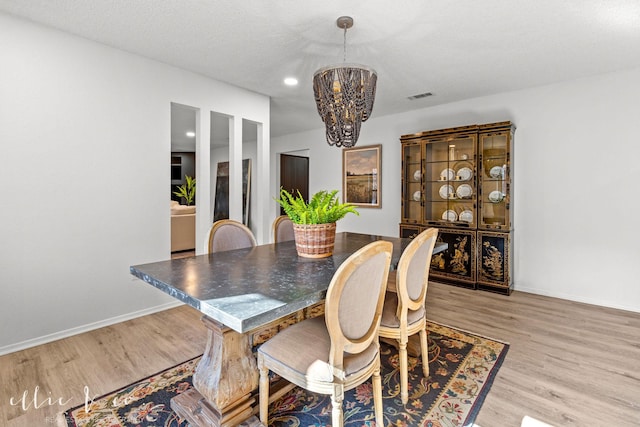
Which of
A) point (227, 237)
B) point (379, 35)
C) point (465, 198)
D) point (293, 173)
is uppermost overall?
A: point (379, 35)

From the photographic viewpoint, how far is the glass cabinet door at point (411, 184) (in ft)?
14.5

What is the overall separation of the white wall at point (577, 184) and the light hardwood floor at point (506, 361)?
1.32 ft

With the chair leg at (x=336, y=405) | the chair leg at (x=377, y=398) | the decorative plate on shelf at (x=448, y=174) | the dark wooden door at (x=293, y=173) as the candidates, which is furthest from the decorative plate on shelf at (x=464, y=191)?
the dark wooden door at (x=293, y=173)

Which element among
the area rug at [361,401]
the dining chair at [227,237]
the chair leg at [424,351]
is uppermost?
the dining chair at [227,237]

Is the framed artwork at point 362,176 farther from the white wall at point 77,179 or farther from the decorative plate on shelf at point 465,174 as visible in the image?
the white wall at point 77,179

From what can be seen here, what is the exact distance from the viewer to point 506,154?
373 centimetres

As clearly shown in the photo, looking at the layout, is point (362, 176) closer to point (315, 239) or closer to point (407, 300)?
point (315, 239)

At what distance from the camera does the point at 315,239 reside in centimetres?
200

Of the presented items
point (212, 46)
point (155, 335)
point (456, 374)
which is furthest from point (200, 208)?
point (456, 374)

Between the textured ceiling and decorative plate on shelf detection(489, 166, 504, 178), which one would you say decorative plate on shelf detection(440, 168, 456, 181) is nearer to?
decorative plate on shelf detection(489, 166, 504, 178)

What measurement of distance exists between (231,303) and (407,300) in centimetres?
100

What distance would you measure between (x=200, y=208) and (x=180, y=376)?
6.32 ft

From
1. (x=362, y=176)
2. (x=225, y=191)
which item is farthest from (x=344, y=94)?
(x=225, y=191)

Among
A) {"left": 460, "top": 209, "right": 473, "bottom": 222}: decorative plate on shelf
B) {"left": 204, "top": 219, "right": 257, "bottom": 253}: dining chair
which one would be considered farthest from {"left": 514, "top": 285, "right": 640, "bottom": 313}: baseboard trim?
{"left": 204, "top": 219, "right": 257, "bottom": 253}: dining chair
